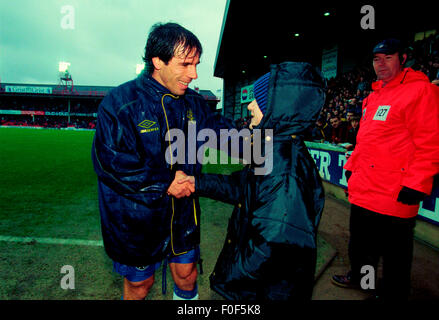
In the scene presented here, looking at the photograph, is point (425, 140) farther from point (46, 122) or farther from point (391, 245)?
point (46, 122)

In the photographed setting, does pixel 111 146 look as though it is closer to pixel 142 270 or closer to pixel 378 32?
pixel 142 270

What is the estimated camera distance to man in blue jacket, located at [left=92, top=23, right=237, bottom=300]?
1394 millimetres

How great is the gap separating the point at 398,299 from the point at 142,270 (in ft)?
6.38

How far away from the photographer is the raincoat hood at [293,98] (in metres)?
1.12

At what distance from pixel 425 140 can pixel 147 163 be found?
186cm

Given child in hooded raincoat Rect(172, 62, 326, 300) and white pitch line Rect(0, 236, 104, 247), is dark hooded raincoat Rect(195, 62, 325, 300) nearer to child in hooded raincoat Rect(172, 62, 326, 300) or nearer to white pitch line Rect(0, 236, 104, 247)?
child in hooded raincoat Rect(172, 62, 326, 300)

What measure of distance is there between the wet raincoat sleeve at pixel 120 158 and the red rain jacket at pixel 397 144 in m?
1.63

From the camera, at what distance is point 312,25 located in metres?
11.8

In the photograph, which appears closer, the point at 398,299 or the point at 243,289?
the point at 243,289

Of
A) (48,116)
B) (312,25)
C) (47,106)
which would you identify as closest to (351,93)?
(312,25)

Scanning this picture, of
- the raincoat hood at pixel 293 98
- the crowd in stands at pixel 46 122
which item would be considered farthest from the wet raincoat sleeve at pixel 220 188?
the crowd in stands at pixel 46 122

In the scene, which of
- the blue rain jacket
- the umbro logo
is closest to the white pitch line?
the blue rain jacket

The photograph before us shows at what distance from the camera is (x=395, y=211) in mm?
1868
